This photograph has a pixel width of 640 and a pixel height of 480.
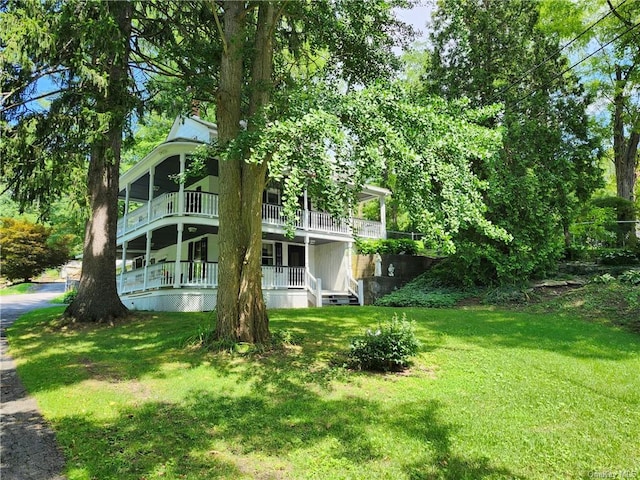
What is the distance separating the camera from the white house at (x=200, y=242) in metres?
15.3

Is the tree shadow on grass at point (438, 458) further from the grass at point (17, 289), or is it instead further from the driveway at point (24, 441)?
the grass at point (17, 289)

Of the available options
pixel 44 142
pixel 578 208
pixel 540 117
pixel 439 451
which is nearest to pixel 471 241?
pixel 578 208

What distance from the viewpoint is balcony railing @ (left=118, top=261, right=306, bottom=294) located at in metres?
15.3

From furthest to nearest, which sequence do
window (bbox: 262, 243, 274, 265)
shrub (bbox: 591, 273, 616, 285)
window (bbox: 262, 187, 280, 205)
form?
window (bbox: 262, 243, 274, 265), window (bbox: 262, 187, 280, 205), shrub (bbox: 591, 273, 616, 285)

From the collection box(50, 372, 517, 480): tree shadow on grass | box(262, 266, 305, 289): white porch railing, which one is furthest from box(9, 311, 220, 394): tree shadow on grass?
box(262, 266, 305, 289): white porch railing

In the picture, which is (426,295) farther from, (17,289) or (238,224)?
(17,289)

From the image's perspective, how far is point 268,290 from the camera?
16.5 m

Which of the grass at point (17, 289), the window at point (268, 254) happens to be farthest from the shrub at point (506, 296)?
the grass at point (17, 289)

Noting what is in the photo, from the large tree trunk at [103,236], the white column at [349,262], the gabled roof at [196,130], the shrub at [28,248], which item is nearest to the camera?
the large tree trunk at [103,236]

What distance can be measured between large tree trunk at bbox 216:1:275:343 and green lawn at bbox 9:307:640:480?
0.85 m

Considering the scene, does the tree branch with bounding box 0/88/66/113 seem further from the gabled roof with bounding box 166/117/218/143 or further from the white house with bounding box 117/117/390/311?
the gabled roof with bounding box 166/117/218/143

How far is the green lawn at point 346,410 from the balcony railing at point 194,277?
21.3ft

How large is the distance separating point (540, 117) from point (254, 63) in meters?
13.0

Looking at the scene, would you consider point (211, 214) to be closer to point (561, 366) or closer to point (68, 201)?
point (68, 201)
